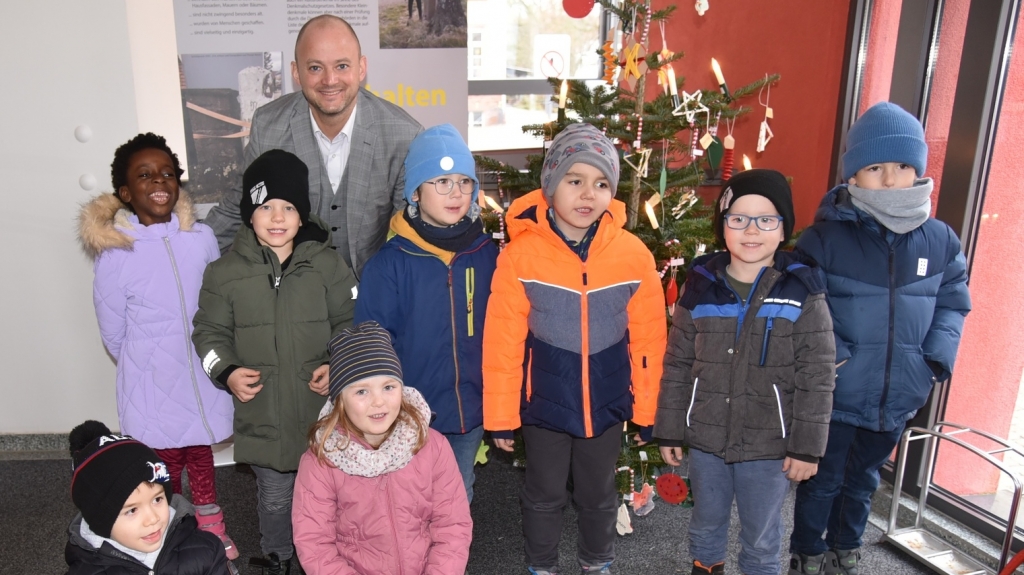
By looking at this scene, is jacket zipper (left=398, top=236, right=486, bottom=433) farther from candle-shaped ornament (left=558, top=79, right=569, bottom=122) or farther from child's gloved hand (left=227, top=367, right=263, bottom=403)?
candle-shaped ornament (left=558, top=79, right=569, bottom=122)

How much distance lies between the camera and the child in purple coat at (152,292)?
7.76 feet

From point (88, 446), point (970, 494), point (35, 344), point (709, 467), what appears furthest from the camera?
point (35, 344)

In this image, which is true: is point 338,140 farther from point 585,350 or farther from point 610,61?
point 585,350

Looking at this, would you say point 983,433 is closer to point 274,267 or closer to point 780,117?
point 780,117

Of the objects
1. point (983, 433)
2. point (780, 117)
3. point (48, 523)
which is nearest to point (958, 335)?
point (983, 433)

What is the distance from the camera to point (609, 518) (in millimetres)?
2303

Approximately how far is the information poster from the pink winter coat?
2.04 metres

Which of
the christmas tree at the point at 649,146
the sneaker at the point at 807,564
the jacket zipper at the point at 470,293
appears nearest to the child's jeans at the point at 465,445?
the jacket zipper at the point at 470,293

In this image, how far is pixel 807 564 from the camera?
7.91 feet

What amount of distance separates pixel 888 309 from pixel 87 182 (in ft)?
10.8

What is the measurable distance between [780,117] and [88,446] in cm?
340

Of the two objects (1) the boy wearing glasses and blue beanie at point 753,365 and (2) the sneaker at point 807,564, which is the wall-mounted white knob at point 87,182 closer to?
(1) the boy wearing glasses and blue beanie at point 753,365

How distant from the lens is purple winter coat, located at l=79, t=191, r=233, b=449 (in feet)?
7.77

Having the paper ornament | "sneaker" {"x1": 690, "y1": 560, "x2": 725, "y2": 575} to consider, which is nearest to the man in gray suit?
the paper ornament
